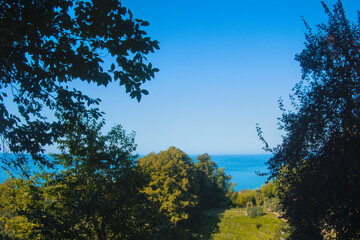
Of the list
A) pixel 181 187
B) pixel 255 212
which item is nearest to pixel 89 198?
pixel 181 187

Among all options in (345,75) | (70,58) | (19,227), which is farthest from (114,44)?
(19,227)

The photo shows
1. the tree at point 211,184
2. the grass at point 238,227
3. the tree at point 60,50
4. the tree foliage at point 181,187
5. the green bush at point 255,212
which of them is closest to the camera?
the tree at point 60,50

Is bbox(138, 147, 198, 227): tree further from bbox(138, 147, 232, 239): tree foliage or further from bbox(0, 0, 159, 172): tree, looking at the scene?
bbox(0, 0, 159, 172): tree

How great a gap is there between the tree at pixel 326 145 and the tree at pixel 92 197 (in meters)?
5.26

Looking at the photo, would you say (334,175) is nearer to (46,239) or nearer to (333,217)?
(333,217)

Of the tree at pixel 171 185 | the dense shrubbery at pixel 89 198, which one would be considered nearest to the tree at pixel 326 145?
the dense shrubbery at pixel 89 198

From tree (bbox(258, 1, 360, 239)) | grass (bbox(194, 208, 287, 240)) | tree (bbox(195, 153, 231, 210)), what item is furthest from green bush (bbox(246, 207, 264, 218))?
tree (bbox(258, 1, 360, 239))

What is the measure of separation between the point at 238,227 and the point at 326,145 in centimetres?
3089

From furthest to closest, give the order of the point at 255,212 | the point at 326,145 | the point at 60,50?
the point at 255,212 < the point at 326,145 < the point at 60,50

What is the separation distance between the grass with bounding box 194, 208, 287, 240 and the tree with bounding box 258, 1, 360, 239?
880 inches

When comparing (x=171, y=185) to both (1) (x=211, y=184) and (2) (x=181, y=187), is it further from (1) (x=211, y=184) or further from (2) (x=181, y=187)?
(1) (x=211, y=184)

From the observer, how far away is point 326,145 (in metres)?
6.70

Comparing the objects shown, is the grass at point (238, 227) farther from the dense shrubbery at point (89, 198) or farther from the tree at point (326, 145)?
the dense shrubbery at point (89, 198)

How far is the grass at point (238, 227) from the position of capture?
27734 mm
